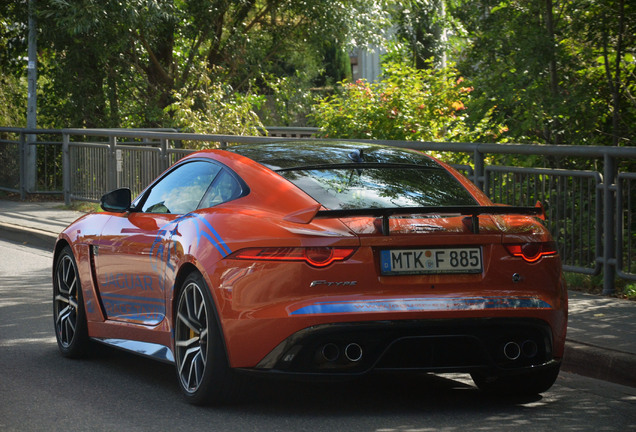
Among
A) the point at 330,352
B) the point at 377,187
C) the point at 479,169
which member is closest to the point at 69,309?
the point at 377,187

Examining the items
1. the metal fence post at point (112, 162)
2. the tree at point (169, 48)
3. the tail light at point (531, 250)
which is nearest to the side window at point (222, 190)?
the tail light at point (531, 250)

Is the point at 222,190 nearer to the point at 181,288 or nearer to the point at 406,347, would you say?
the point at 181,288

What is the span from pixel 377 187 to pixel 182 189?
1298 mm

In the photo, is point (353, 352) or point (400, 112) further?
point (400, 112)

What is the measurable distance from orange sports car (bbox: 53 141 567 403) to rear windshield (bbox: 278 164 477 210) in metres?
0.01

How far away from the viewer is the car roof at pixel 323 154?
21.0ft

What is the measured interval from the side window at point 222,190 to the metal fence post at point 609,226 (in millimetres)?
4370

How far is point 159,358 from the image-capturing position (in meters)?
6.50

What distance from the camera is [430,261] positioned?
221 inches

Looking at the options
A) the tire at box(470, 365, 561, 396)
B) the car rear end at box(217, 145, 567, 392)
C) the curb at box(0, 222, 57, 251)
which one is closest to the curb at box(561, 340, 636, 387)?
the tire at box(470, 365, 561, 396)

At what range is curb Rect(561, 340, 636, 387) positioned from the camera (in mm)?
6828

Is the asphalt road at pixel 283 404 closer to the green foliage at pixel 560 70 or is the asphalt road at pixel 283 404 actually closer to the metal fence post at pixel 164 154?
the green foliage at pixel 560 70

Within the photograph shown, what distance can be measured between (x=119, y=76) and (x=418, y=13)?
25.6 feet

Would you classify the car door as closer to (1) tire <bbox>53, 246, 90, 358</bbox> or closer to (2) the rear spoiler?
(1) tire <bbox>53, 246, 90, 358</bbox>
